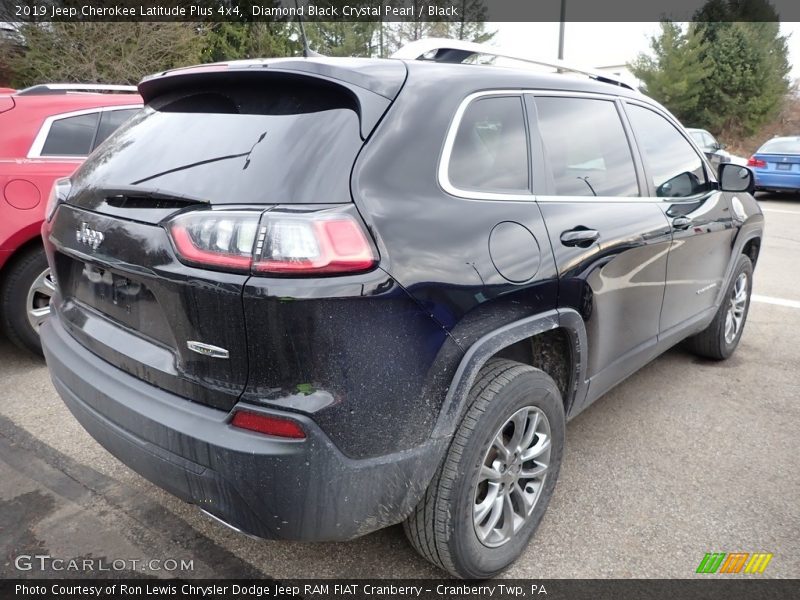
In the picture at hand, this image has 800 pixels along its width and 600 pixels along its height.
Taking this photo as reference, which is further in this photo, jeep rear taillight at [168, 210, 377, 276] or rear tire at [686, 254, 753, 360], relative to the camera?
rear tire at [686, 254, 753, 360]

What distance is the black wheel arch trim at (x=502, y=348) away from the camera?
1854mm

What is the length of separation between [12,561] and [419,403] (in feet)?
5.77

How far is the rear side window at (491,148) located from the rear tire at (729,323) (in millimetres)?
2482

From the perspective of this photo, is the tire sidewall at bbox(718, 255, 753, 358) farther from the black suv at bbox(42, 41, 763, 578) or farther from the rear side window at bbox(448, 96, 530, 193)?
the rear side window at bbox(448, 96, 530, 193)

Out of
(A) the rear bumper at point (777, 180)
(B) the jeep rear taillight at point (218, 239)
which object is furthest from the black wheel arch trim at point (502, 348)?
(A) the rear bumper at point (777, 180)

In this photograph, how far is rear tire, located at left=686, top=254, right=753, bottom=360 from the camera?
4070mm

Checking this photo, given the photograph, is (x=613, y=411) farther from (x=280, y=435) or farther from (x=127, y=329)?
(x=127, y=329)

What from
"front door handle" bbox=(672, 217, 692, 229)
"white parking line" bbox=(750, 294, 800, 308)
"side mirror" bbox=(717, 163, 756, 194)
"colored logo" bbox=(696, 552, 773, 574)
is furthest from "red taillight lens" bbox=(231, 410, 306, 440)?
"white parking line" bbox=(750, 294, 800, 308)

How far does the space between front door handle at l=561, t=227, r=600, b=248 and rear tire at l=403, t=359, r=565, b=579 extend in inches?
20.3

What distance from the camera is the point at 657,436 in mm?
3275

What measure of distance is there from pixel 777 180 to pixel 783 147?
35.0 inches

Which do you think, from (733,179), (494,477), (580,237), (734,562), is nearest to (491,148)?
(580,237)

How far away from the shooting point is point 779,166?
45.5 feet

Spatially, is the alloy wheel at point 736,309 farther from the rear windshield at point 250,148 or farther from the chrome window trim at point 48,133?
the chrome window trim at point 48,133
